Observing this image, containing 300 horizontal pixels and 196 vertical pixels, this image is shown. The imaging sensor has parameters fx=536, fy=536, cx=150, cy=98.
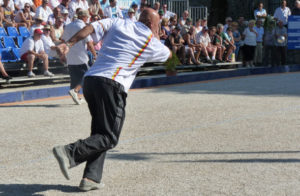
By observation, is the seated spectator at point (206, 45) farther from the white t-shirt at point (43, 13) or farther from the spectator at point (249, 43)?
the white t-shirt at point (43, 13)

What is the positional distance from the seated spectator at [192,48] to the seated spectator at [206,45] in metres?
0.26

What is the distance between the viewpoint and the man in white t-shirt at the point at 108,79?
14.9 ft

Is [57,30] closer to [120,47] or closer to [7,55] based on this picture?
[7,55]

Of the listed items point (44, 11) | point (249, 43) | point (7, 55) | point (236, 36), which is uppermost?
point (44, 11)

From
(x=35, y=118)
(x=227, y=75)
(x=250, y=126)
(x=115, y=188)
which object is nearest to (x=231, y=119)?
(x=250, y=126)

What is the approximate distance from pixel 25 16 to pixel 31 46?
2948 mm

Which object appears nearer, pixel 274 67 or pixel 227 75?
pixel 227 75

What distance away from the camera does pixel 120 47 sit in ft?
15.3

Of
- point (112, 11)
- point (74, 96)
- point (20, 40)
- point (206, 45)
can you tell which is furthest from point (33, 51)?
point (206, 45)

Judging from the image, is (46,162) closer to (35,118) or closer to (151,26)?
(151,26)

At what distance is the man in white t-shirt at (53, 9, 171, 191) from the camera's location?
14.9ft

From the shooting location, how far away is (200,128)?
7.92m

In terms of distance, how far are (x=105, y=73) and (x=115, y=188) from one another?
1052 millimetres

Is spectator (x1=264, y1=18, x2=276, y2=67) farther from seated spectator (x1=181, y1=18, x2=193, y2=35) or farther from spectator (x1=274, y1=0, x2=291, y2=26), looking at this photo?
seated spectator (x1=181, y1=18, x2=193, y2=35)
